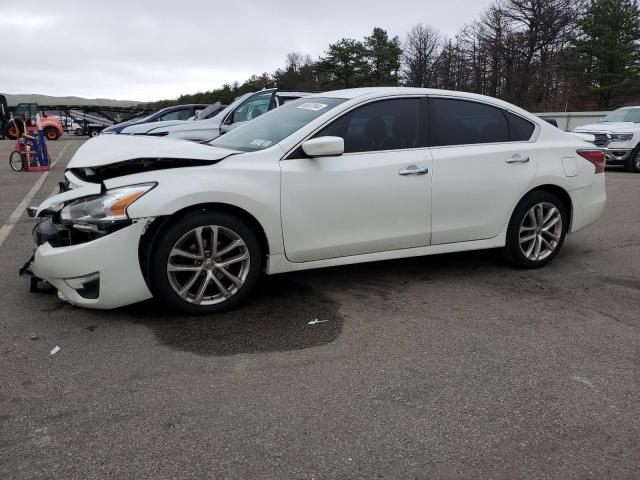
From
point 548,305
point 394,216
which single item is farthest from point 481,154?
point 548,305

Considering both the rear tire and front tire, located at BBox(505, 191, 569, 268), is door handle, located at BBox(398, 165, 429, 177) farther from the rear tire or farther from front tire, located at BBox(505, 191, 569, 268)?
the rear tire

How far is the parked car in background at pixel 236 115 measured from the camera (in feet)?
33.3

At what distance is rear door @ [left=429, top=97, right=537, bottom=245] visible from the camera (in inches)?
177

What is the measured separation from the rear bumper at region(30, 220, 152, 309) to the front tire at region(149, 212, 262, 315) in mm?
125

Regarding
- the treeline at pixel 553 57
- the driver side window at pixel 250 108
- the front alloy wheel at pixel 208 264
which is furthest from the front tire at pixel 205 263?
the treeline at pixel 553 57

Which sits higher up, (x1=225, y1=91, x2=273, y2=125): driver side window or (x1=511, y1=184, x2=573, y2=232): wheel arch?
(x1=225, y1=91, x2=273, y2=125): driver side window

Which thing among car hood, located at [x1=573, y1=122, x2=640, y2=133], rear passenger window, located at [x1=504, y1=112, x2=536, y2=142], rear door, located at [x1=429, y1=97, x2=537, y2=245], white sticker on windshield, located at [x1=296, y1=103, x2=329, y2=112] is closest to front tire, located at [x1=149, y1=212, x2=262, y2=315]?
white sticker on windshield, located at [x1=296, y1=103, x2=329, y2=112]

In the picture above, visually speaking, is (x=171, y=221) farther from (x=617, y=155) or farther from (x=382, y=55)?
(x=382, y=55)

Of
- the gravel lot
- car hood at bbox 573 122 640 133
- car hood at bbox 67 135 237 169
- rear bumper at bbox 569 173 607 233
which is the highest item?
car hood at bbox 67 135 237 169

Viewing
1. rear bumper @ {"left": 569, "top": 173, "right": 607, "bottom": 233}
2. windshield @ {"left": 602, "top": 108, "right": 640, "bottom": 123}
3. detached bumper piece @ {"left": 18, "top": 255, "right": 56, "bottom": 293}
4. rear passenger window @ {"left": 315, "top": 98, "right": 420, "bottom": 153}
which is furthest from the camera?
windshield @ {"left": 602, "top": 108, "right": 640, "bottom": 123}

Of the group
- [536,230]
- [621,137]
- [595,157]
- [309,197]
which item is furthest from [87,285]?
[621,137]

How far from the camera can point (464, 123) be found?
470 cm

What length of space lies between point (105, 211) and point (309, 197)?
1.39 meters

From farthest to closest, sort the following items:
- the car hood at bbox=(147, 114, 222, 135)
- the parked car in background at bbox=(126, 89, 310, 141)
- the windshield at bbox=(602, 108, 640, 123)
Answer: the windshield at bbox=(602, 108, 640, 123)
the car hood at bbox=(147, 114, 222, 135)
the parked car in background at bbox=(126, 89, 310, 141)
